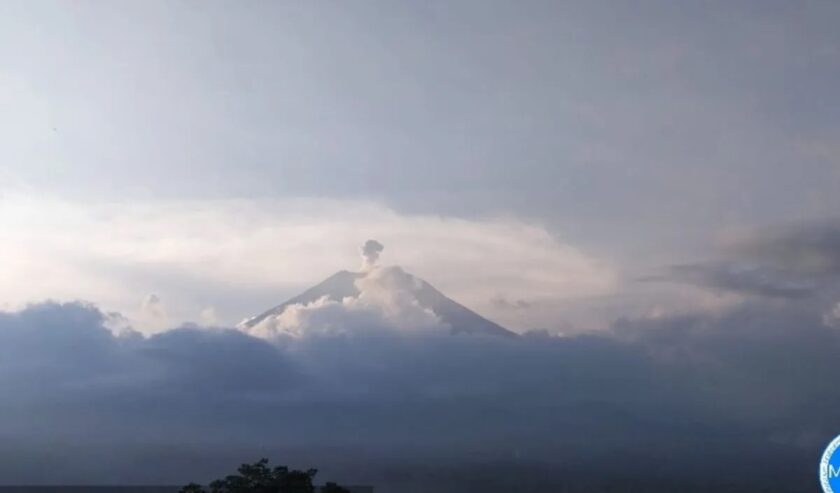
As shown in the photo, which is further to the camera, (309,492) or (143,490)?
(143,490)

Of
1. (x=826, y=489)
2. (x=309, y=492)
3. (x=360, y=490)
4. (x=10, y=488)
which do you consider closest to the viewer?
(x=826, y=489)

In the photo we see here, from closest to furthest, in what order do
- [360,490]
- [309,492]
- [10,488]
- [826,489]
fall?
1. [826,489]
2. [309,492]
3. [360,490]
4. [10,488]

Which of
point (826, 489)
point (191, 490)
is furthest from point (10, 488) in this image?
point (826, 489)

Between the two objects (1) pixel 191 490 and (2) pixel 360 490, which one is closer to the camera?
(1) pixel 191 490

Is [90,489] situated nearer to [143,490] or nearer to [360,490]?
[143,490]

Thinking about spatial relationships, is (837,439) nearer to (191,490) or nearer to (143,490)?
(191,490)

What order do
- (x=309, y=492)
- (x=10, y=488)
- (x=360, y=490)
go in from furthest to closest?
(x=10, y=488) < (x=360, y=490) < (x=309, y=492)
